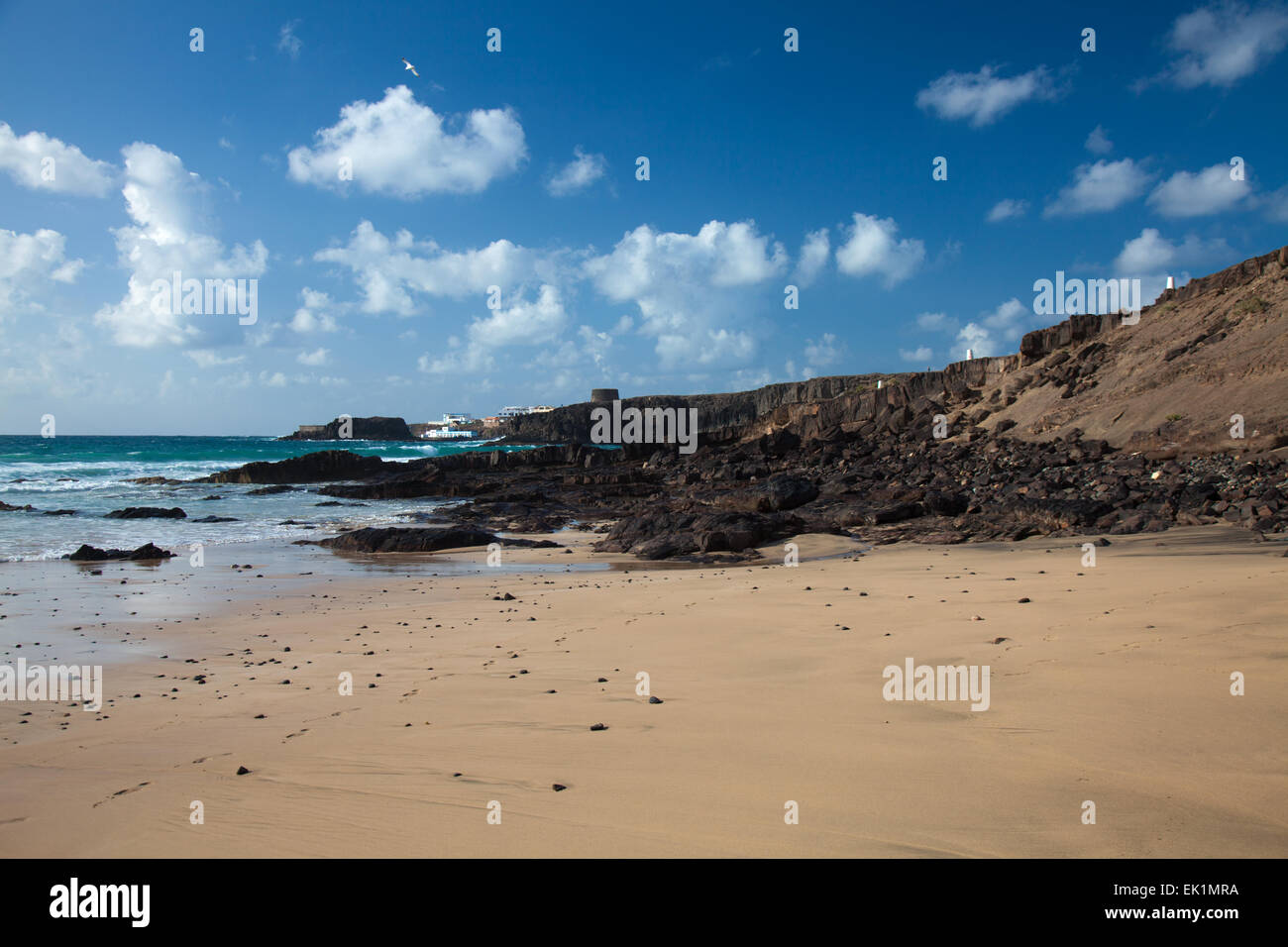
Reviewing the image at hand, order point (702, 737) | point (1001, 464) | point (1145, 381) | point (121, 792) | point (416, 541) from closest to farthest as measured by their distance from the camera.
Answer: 1. point (121, 792)
2. point (702, 737)
3. point (416, 541)
4. point (1001, 464)
5. point (1145, 381)

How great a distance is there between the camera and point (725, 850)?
2965 millimetres

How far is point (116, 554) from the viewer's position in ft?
A: 52.4

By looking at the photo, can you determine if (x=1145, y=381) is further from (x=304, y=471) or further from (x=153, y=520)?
(x=304, y=471)

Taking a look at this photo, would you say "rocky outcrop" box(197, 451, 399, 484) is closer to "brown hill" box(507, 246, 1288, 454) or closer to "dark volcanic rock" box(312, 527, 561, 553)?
"dark volcanic rock" box(312, 527, 561, 553)

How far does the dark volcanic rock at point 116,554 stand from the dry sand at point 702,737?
28.5ft

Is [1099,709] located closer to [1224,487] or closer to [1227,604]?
[1227,604]

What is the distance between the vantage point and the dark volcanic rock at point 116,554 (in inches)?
615

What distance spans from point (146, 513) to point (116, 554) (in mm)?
10007

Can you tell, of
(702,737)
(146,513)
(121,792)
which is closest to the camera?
(121,792)

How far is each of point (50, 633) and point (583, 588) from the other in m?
6.59

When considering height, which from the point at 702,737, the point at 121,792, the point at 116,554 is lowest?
the point at 121,792

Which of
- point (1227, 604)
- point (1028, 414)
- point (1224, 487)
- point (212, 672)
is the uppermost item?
point (1028, 414)

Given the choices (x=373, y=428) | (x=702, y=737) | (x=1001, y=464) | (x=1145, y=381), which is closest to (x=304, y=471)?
(x=1001, y=464)
